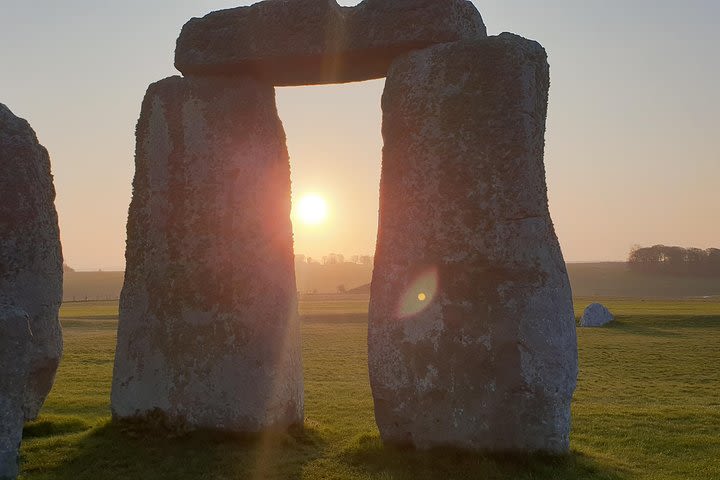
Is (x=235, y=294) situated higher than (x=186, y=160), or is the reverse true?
(x=186, y=160)

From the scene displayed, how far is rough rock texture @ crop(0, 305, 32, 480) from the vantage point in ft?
→ 20.0

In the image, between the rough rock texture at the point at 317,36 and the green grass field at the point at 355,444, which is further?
the rough rock texture at the point at 317,36

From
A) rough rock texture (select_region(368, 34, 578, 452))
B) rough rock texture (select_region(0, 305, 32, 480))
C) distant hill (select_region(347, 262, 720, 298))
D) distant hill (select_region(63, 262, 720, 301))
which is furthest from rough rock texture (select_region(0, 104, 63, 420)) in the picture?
distant hill (select_region(347, 262, 720, 298))

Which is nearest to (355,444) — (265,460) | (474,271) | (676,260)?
(265,460)

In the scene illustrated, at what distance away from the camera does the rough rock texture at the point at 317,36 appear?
8188 millimetres

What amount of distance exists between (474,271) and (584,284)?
95.9 m

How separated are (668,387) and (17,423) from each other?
1335 centimetres

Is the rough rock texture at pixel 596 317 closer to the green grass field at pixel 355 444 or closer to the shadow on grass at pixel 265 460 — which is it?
the green grass field at pixel 355 444

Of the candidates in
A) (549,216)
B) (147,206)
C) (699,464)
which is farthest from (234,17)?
(699,464)

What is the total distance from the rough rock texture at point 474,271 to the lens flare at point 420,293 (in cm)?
1

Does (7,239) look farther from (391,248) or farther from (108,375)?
(108,375)

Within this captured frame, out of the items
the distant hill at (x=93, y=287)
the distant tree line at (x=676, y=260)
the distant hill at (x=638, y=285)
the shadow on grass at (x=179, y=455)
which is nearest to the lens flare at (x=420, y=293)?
the shadow on grass at (x=179, y=455)

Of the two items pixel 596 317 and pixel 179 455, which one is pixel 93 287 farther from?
pixel 179 455

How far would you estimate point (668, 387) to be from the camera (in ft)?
49.2
